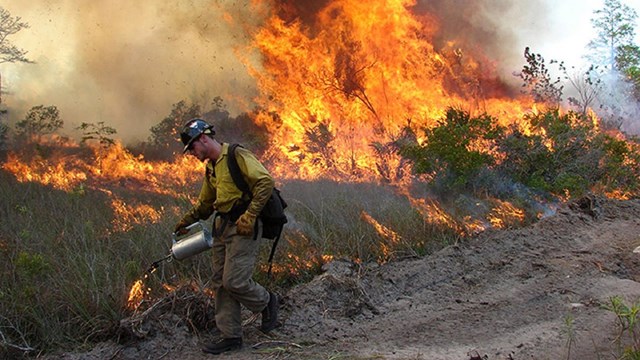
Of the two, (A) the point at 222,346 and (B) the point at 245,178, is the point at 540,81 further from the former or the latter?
(A) the point at 222,346

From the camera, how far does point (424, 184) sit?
1110 cm

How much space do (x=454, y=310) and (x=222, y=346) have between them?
2.42 metres

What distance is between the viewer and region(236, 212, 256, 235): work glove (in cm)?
441

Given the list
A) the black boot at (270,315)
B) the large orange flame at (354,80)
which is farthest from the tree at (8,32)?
the black boot at (270,315)

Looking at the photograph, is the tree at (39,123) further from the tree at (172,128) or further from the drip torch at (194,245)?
the drip torch at (194,245)

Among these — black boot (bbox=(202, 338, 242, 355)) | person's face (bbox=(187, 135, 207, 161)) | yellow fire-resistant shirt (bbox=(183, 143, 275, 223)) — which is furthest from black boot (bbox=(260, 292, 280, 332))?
person's face (bbox=(187, 135, 207, 161))

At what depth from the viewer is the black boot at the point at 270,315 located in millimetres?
4922

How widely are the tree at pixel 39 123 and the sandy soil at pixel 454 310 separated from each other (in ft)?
37.4

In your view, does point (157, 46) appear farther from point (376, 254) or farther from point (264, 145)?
point (376, 254)

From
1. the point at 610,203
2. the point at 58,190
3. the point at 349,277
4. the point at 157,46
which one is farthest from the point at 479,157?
the point at 157,46

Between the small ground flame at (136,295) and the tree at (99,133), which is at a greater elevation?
the tree at (99,133)

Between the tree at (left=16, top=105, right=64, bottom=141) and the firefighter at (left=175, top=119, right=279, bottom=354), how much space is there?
38.0 feet

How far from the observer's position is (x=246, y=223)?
4.40m

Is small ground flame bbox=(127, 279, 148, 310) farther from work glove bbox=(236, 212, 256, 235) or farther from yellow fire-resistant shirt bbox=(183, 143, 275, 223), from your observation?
work glove bbox=(236, 212, 256, 235)
